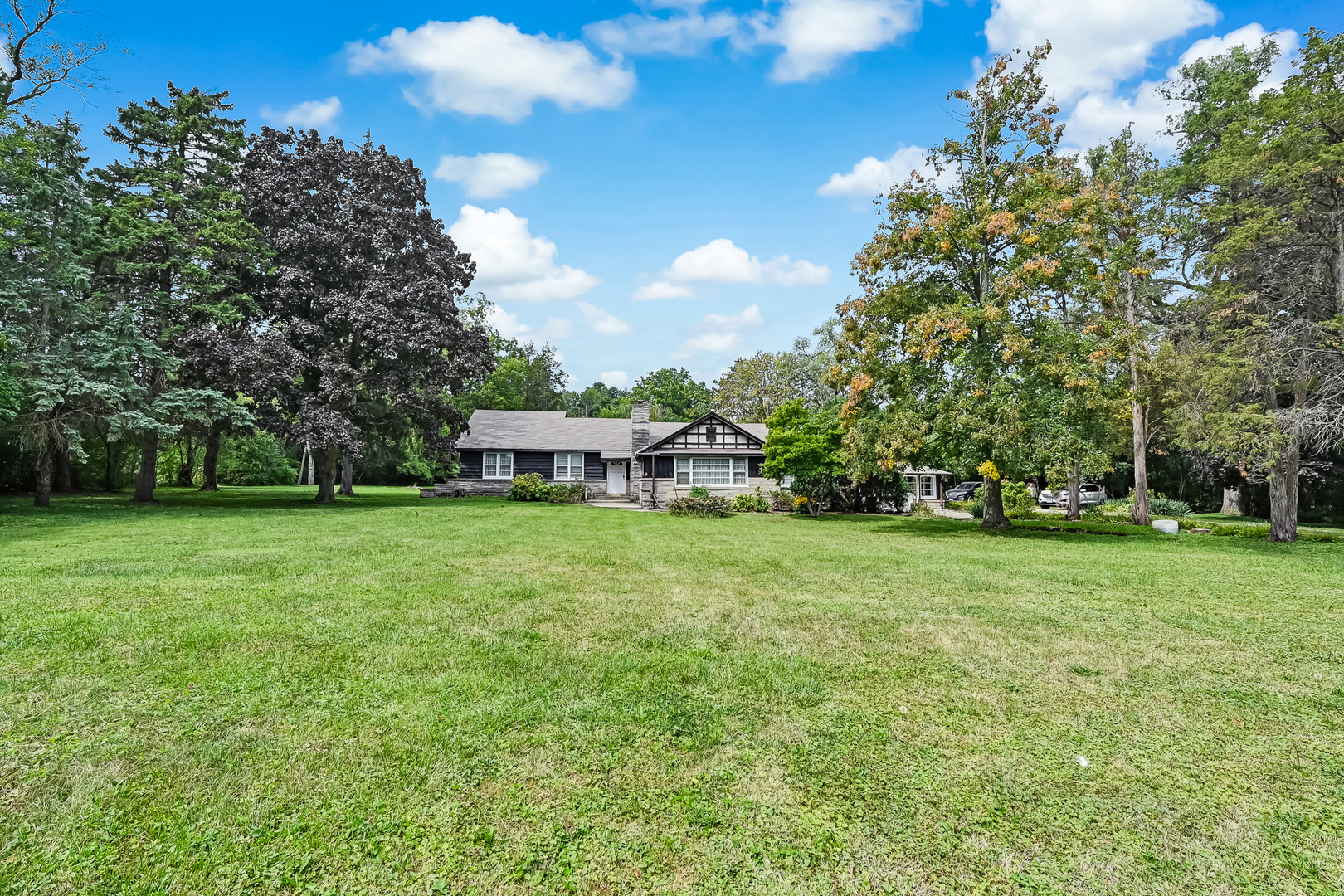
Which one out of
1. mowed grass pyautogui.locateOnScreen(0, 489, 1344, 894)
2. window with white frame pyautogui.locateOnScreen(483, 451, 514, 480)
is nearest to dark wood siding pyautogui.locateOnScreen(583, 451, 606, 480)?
window with white frame pyautogui.locateOnScreen(483, 451, 514, 480)

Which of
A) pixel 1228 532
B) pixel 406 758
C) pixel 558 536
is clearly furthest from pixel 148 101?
pixel 1228 532

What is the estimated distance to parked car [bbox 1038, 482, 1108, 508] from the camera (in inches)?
1447

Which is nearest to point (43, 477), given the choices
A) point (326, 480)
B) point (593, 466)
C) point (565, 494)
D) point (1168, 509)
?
point (326, 480)

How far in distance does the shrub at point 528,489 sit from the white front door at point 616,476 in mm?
4839

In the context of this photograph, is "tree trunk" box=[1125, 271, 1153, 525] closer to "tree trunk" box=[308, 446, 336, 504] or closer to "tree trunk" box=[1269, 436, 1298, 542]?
"tree trunk" box=[1269, 436, 1298, 542]

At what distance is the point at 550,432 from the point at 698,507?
1320cm

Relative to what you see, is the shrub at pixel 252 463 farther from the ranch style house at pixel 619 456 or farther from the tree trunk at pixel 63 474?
the ranch style house at pixel 619 456

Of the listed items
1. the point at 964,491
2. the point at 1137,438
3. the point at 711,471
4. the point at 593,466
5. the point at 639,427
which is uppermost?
the point at 639,427

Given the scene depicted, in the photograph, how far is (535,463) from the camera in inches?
1257

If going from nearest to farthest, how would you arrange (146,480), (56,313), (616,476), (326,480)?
(56,313)
(146,480)
(326,480)
(616,476)

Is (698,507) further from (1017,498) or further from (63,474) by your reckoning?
(63,474)

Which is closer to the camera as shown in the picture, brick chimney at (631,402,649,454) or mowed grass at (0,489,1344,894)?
mowed grass at (0,489,1344,894)

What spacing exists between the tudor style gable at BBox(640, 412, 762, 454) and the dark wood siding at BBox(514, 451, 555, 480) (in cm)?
592

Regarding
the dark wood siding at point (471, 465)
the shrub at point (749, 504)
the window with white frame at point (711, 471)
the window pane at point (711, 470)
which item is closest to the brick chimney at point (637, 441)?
the window with white frame at point (711, 471)
